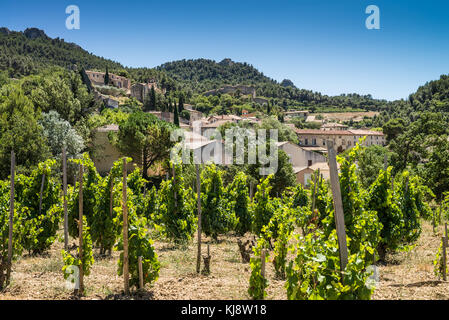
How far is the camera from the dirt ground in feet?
20.3

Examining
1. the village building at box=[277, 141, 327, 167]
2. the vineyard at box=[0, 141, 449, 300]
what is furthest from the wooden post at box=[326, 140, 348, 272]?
the village building at box=[277, 141, 327, 167]

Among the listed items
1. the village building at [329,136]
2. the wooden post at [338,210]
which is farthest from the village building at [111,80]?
the wooden post at [338,210]

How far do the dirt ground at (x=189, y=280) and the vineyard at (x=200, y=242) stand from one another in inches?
1.2

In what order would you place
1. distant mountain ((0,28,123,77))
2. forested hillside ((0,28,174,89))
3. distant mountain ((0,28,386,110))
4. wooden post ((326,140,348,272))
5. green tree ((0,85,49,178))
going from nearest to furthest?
wooden post ((326,140,348,272)), green tree ((0,85,49,178)), distant mountain ((0,28,123,77)), forested hillside ((0,28,174,89)), distant mountain ((0,28,386,110))

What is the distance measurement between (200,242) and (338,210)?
15.8 feet

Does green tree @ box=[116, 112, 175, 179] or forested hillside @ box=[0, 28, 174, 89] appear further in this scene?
forested hillside @ box=[0, 28, 174, 89]

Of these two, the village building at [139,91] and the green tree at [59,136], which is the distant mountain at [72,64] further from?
the green tree at [59,136]

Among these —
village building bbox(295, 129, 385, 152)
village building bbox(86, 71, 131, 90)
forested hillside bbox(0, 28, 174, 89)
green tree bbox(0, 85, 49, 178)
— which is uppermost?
forested hillside bbox(0, 28, 174, 89)

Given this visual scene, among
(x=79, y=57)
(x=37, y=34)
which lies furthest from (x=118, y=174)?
(x=37, y=34)

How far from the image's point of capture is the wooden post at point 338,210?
364cm

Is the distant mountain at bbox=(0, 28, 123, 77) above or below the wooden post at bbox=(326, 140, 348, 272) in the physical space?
above

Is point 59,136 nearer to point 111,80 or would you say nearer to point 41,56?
point 111,80

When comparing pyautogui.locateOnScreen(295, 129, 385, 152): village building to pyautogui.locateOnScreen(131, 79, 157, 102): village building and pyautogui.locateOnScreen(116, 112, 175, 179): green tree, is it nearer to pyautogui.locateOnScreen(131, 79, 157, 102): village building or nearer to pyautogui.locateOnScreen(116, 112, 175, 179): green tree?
pyautogui.locateOnScreen(116, 112, 175, 179): green tree

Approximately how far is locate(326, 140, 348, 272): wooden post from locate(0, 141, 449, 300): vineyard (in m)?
0.01
